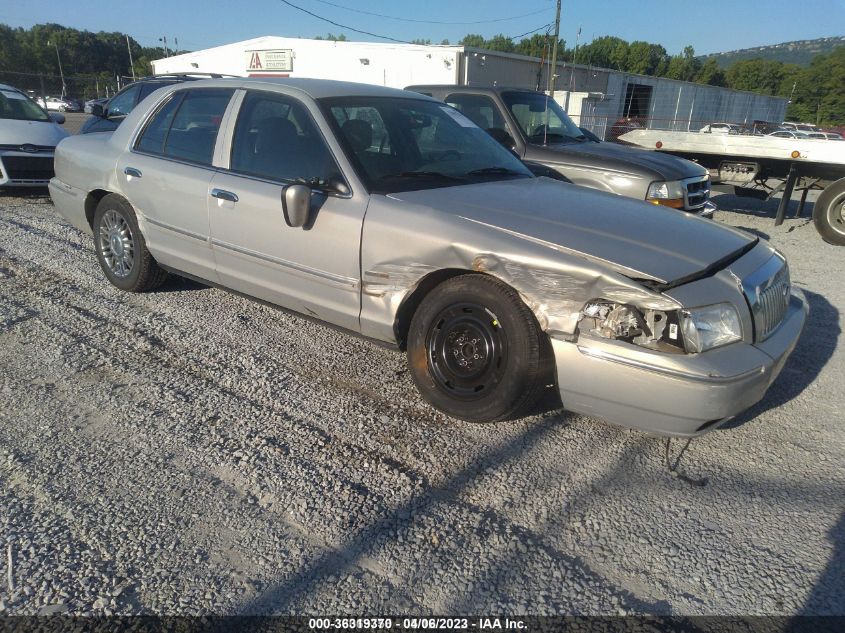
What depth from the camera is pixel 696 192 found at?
7262 millimetres

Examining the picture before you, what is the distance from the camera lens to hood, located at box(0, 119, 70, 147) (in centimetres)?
861

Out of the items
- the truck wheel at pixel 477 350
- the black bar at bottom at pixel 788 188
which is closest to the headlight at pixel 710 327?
the truck wheel at pixel 477 350

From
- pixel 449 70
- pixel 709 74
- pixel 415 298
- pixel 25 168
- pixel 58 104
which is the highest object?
pixel 709 74

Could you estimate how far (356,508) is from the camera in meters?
2.57

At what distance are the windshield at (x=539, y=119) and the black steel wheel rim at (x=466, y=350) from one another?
4618 mm

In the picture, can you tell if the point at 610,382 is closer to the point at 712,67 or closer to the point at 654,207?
the point at 654,207

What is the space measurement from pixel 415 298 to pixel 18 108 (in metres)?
9.23

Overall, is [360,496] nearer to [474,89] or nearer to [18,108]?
[474,89]

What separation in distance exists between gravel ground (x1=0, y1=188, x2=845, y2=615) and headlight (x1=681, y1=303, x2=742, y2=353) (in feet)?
2.14

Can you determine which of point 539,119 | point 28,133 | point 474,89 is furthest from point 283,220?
point 28,133

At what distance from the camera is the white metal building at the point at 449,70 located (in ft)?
90.4

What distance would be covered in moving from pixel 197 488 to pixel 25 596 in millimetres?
720

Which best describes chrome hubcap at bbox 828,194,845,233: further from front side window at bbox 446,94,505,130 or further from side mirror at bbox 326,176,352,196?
side mirror at bbox 326,176,352,196

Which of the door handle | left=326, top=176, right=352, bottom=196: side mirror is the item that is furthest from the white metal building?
Answer: left=326, top=176, right=352, bottom=196: side mirror
